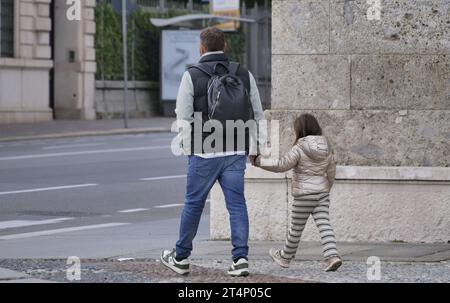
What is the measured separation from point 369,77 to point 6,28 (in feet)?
82.5

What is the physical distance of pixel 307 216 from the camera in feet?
32.2

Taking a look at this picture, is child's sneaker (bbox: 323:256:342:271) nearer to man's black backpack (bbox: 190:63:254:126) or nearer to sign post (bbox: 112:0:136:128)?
man's black backpack (bbox: 190:63:254:126)

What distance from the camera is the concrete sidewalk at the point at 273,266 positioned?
9211 mm

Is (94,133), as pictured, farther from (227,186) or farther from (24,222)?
(227,186)

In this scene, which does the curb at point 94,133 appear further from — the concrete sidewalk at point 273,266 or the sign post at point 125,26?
the concrete sidewalk at point 273,266

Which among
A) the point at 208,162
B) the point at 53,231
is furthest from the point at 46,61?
the point at 208,162

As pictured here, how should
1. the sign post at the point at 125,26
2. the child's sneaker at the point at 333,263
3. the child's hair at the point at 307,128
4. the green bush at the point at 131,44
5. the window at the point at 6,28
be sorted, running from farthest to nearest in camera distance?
the green bush at the point at 131,44 → the window at the point at 6,28 → the sign post at the point at 125,26 → the child's hair at the point at 307,128 → the child's sneaker at the point at 333,263

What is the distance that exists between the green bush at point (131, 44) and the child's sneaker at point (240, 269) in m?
30.9

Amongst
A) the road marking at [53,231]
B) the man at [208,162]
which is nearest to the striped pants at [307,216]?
the man at [208,162]

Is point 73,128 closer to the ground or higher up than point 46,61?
closer to the ground

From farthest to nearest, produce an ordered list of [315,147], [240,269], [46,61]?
[46,61]
[315,147]
[240,269]

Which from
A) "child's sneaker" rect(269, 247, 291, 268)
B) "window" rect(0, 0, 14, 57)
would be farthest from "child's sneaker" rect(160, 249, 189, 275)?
"window" rect(0, 0, 14, 57)

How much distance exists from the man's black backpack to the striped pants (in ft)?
3.02
